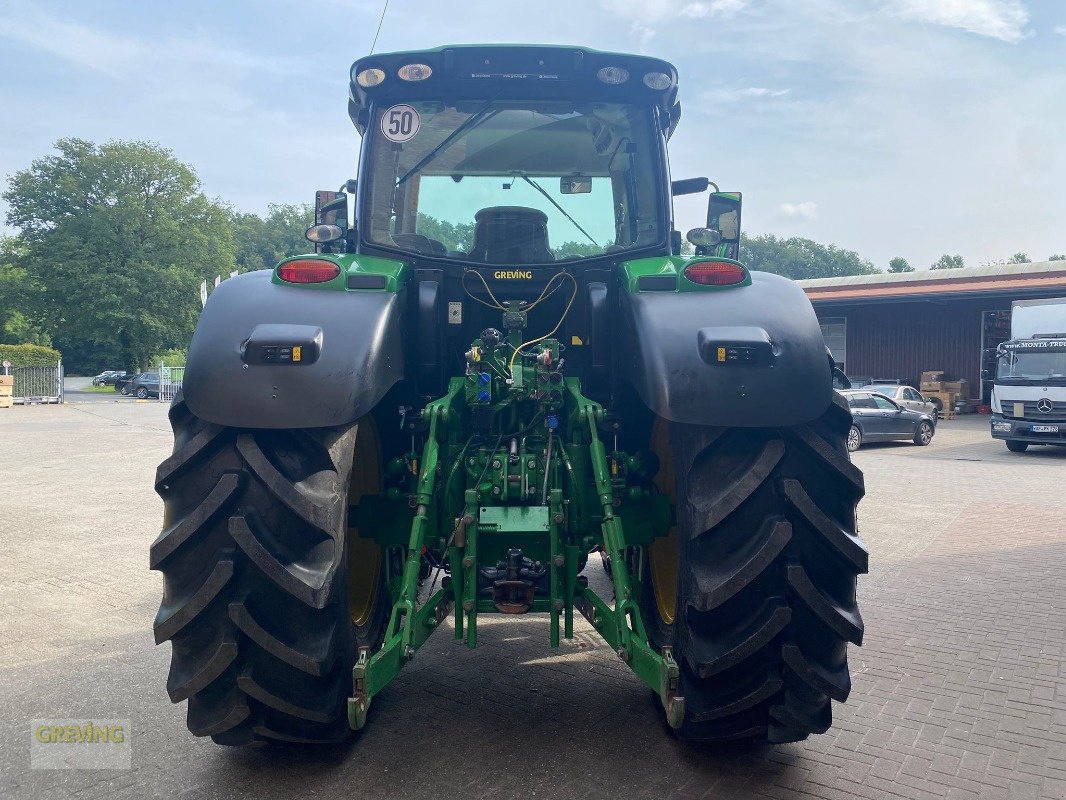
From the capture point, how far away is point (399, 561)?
438cm

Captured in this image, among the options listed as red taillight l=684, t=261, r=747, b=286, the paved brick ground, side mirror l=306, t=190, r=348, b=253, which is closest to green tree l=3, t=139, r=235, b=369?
the paved brick ground

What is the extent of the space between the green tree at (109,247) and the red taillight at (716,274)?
5241 centimetres

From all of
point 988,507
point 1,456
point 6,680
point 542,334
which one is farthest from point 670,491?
point 1,456

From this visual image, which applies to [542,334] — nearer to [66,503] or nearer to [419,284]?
[419,284]

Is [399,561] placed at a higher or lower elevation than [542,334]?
lower

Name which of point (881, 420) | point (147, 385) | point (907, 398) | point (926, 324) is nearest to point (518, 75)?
point (881, 420)

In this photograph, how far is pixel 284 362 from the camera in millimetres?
3078

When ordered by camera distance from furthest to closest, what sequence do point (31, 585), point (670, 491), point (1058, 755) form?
point (31, 585)
point (670, 491)
point (1058, 755)

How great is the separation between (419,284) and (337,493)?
4.27 feet

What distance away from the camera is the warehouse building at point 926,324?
28.1m

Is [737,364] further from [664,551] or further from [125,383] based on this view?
[125,383]

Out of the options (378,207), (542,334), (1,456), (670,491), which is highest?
(378,207)

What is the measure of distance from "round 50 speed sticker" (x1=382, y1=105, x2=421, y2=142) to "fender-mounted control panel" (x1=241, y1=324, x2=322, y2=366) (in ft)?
5.02

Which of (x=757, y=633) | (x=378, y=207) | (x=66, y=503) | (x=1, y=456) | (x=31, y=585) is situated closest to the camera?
(x=757, y=633)
